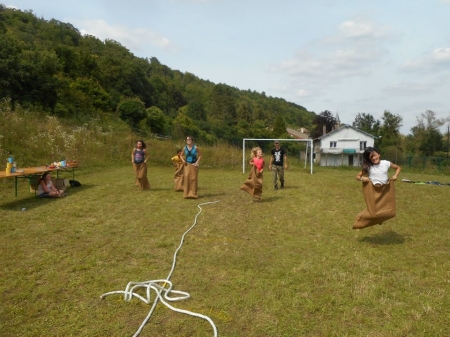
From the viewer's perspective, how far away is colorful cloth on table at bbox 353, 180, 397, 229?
19.9 feet

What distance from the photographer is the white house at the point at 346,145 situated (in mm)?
58250

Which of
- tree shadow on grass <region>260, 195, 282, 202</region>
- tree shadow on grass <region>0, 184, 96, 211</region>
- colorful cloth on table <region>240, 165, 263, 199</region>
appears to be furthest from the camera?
tree shadow on grass <region>260, 195, 282, 202</region>

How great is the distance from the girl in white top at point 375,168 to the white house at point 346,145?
53.0 meters

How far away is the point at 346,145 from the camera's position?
193ft

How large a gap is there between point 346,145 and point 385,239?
55.2 metres

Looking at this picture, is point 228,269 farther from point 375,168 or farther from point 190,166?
point 190,166

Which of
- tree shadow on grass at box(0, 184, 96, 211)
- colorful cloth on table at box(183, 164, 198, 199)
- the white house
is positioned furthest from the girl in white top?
the white house

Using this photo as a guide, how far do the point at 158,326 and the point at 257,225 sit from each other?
13.9 ft

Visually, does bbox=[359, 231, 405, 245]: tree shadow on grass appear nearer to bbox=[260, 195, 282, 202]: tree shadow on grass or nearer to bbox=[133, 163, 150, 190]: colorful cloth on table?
bbox=[260, 195, 282, 202]: tree shadow on grass

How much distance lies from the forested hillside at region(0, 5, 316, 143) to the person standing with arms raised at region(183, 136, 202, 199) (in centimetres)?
1470

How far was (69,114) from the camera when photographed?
26.8 m

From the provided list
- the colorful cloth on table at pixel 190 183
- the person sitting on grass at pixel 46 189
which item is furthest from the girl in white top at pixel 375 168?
the person sitting on grass at pixel 46 189

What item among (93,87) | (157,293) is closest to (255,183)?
(157,293)

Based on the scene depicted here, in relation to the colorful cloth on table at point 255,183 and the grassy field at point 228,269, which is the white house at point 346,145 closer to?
the colorful cloth on table at point 255,183
